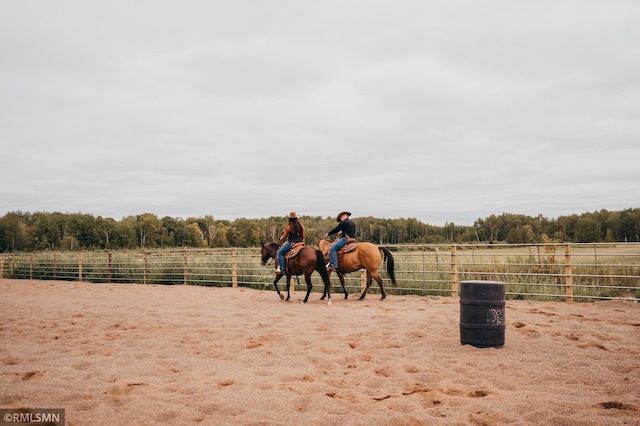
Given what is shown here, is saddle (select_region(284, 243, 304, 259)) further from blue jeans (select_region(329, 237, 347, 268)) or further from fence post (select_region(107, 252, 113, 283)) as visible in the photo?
fence post (select_region(107, 252, 113, 283))

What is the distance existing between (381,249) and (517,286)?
14.5 ft

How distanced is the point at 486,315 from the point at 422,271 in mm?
6967

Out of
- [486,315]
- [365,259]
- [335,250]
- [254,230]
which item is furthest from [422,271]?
[254,230]

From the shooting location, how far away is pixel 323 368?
5.54m

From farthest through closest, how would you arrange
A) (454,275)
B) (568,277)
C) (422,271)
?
(422,271), (454,275), (568,277)

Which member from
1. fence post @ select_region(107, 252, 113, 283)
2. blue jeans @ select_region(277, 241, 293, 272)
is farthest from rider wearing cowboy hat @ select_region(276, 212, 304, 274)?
fence post @ select_region(107, 252, 113, 283)

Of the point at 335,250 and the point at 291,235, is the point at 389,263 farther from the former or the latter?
the point at 291,235

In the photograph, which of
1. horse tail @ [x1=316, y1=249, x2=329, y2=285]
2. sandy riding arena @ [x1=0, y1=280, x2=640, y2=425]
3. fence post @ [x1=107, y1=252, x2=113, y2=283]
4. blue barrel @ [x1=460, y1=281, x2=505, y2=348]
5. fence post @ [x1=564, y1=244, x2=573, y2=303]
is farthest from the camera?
fence post @ [x1=107, y1=252, x2=113, y2=283]

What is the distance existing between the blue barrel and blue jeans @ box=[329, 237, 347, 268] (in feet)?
19.9

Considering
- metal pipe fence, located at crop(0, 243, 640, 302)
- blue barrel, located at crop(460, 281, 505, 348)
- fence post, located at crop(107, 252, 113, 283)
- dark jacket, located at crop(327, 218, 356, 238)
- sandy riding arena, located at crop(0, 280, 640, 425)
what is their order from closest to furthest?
sandy riding arena, located at crop(0, 280, 640, 425)
blue barrel, located at crop(460, 281, 505, 348)
metal pipe fence, located at crop(0, 243, 640, 302)
dark jacket, located at crop(327, 218, 356, 238)
fence post, located at crop(107, 252, 113, 283)

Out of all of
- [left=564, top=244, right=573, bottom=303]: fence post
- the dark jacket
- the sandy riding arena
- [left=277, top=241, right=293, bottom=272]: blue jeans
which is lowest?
the sandy riding arena

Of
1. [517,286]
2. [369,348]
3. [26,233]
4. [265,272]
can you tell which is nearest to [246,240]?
[26,233]

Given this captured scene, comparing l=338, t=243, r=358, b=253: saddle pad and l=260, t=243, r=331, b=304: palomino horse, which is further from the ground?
l=338, t=243, r=358, b=253: saddle pad

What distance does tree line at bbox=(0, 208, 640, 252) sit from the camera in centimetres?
6128
